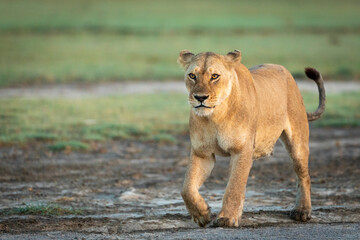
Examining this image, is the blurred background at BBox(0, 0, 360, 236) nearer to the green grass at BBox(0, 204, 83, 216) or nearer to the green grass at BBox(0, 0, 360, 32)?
the green grass at BBox(0, 204, 83, 216)

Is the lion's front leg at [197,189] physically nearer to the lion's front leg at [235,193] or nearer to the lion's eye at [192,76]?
the lion's front leg at [235,193]

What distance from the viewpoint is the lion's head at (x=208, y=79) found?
16.1 feet

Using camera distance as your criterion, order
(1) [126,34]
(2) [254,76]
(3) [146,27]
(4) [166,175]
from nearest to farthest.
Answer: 1. (2) [254,76]
2. (4) [166,175]
3. (1) [126,34]
4. (3) [146,27]

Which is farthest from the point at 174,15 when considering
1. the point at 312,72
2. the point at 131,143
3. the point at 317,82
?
the point at 312,72

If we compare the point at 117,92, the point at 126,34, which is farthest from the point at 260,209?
the point at 126,34

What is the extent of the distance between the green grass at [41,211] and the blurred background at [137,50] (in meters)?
3.13

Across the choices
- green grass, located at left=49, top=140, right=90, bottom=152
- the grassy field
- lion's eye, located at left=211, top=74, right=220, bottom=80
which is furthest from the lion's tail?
the grassy field

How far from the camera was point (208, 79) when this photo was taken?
503 centimetres

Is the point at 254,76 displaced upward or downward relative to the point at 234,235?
upward

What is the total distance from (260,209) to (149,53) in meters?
19.3

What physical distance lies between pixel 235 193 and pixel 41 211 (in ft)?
5.39

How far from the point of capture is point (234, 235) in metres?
4.76

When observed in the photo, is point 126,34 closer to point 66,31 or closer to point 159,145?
point 66,31

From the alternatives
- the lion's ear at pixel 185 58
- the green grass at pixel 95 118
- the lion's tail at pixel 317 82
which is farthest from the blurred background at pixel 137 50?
the lion's ear at pixel 185 58
